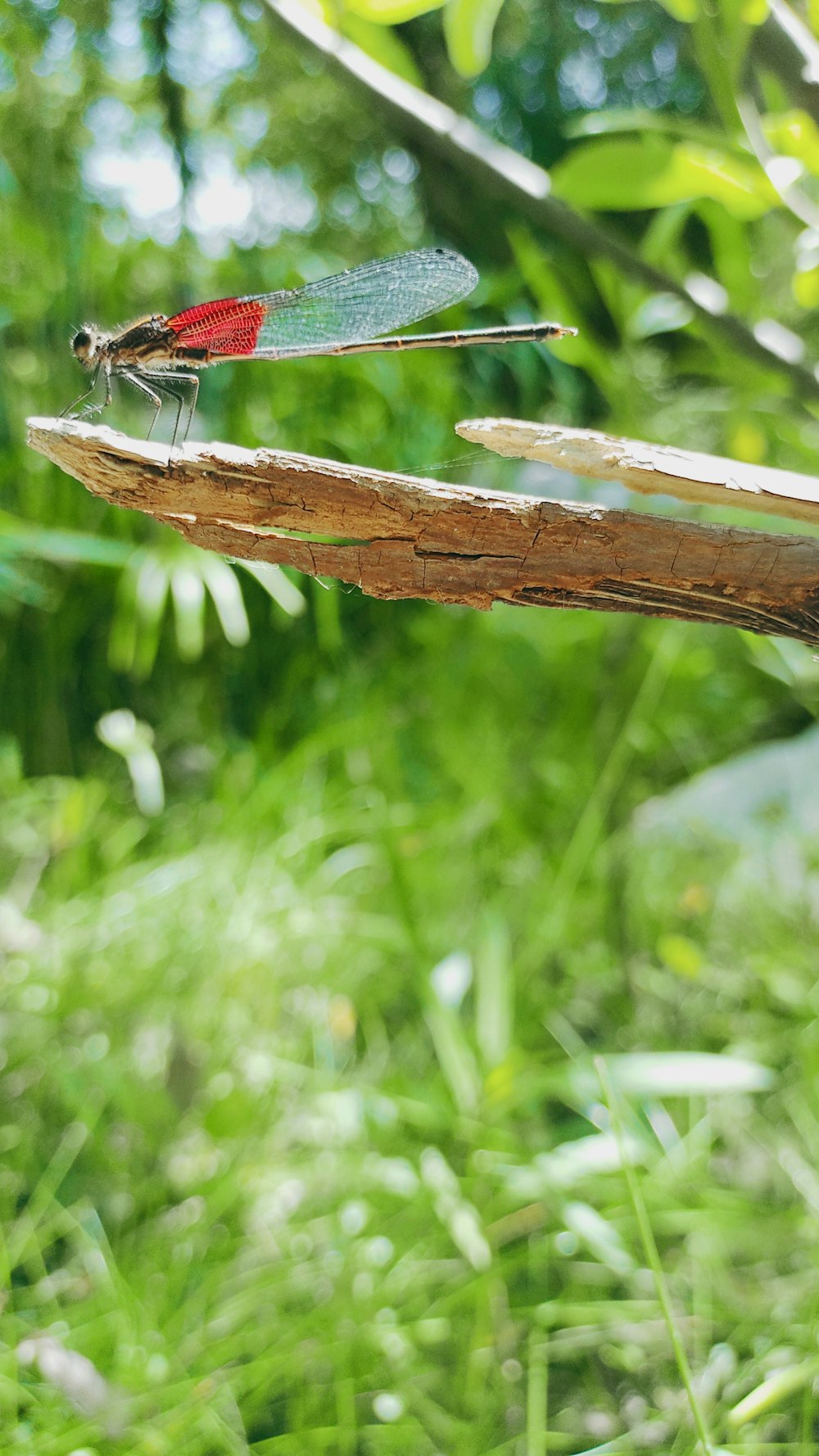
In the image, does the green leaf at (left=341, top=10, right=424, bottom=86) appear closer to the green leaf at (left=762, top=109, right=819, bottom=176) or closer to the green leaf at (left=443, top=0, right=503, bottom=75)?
the green leaf at (left=443, top=0, right=503, bottom=75)

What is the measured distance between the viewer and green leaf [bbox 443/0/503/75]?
Result: 1.51 feet

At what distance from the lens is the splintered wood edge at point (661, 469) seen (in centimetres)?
36

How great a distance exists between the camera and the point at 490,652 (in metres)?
1.72

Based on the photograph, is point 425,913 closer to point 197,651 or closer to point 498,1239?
point 498,1239

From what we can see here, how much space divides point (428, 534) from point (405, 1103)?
0.75 m

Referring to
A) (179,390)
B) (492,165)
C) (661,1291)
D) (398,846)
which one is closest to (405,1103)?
(398,846)

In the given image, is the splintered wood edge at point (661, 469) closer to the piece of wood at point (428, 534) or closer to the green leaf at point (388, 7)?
the piece of wood at point (428, 534)

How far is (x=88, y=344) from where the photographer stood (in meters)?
0.57

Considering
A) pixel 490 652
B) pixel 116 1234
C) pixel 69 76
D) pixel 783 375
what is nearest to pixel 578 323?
pixel 783 375

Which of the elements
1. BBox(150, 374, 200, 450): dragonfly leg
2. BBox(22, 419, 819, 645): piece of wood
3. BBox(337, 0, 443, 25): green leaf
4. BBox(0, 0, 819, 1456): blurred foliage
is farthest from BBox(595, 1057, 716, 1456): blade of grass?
A: BBox(337, 0, 443, 25): green leaf

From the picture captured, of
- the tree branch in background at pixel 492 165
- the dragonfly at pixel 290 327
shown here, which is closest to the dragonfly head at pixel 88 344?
the dragonfly at pixel 290 327

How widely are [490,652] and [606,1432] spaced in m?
1.20

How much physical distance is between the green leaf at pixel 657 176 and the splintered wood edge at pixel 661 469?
0.18 m

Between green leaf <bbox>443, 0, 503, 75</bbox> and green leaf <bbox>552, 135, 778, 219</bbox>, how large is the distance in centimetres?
7
